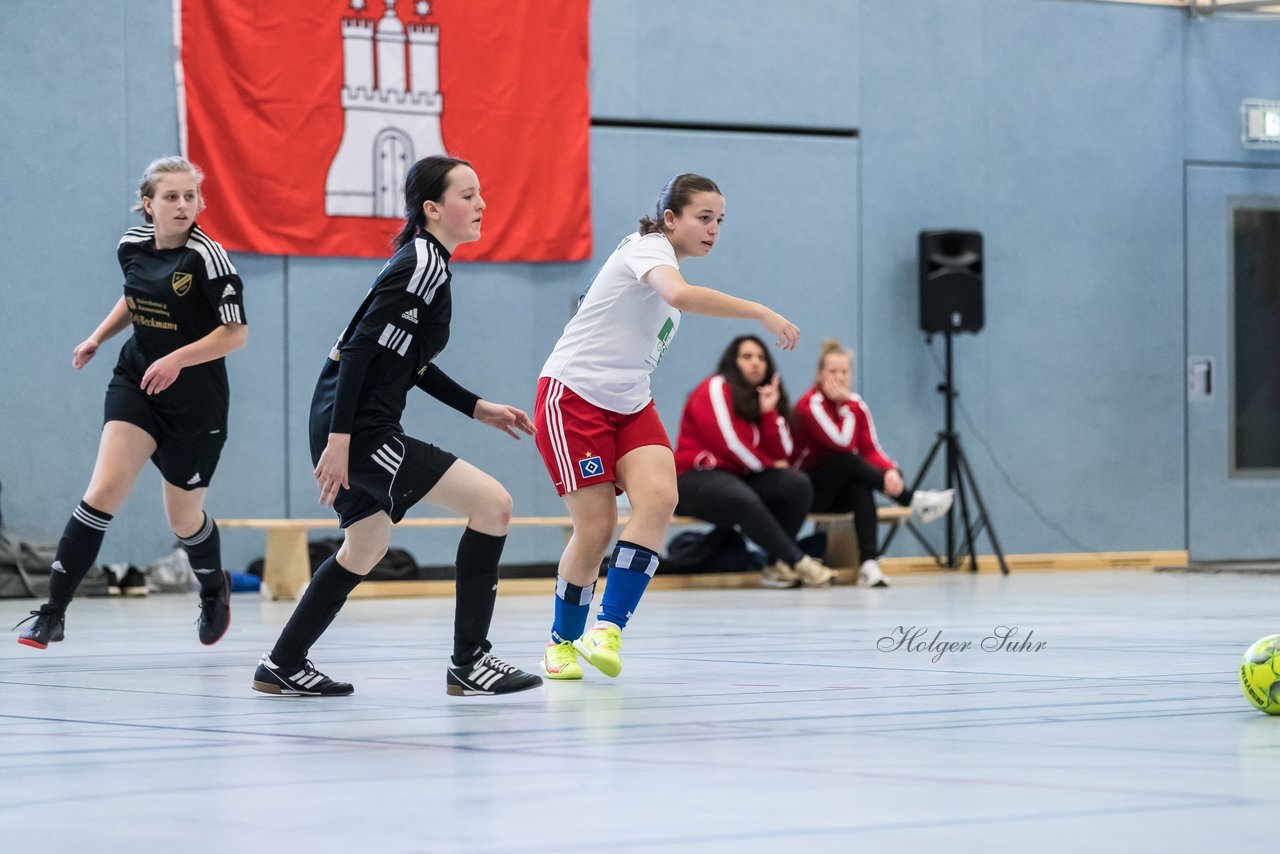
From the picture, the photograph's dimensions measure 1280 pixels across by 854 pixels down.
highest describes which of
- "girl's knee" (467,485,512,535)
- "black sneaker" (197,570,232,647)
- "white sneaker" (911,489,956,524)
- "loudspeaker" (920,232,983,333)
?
"loudspeaker" (920,232,983,333)

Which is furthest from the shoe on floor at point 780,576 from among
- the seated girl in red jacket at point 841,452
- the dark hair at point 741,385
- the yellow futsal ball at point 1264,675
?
the yellow futsal ball at point 1264,675

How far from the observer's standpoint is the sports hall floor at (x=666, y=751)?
2406 mm

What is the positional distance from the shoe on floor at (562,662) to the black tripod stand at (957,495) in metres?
6.73

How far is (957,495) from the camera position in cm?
1211

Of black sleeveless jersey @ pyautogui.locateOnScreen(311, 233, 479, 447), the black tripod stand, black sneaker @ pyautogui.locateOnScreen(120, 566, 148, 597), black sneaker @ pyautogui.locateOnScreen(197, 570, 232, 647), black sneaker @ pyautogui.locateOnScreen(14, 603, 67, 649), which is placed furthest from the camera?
the black tripod stand

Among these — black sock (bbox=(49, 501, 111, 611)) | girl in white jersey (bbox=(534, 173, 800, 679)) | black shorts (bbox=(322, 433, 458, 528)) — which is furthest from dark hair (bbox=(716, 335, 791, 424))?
black shorts (bbox=(322, 433, 458, 528))

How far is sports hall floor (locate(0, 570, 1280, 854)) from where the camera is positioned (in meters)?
2.41

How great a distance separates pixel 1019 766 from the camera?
2.97 meters

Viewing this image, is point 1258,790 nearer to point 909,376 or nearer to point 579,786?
point 579,786

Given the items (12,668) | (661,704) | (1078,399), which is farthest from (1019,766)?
(1078,399)

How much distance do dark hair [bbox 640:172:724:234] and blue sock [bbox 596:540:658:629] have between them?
34.5 inches

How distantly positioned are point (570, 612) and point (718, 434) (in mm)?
5049

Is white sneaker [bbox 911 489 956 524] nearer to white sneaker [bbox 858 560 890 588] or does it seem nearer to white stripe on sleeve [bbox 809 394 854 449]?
white stripe on sleeve [bbox 809 394 854 449]

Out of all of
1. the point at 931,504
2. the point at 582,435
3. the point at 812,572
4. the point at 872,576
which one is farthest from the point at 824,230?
the point at 582,435
